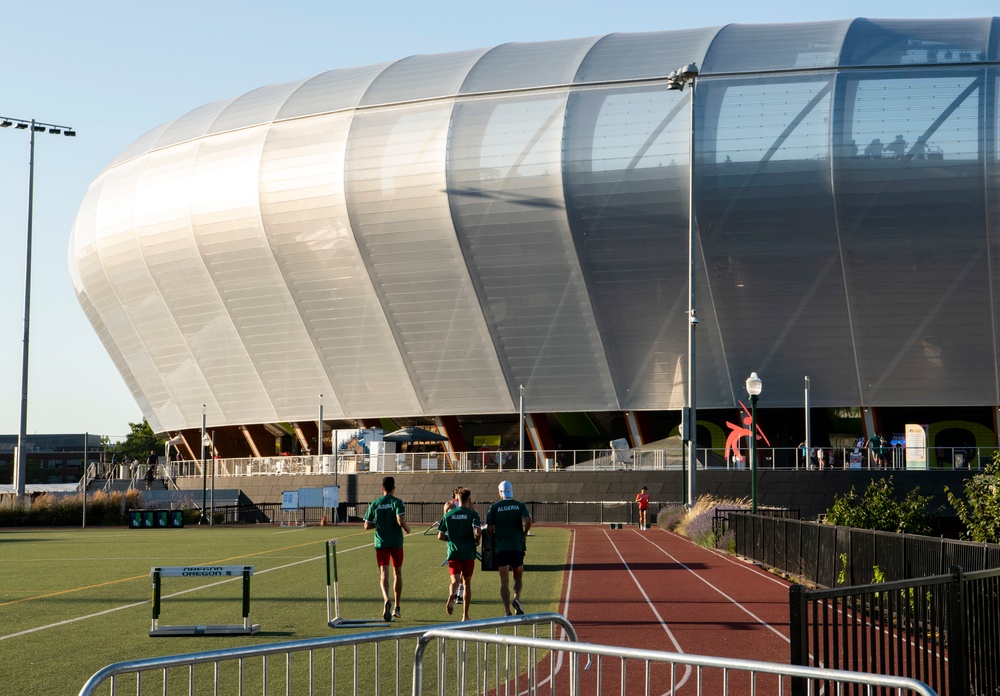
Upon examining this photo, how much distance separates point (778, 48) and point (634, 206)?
10.6 metres

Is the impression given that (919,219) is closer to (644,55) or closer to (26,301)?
(644,55)

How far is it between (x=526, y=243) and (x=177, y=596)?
38173 mm

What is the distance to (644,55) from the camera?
55.8 meters

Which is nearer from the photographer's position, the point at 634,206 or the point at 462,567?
Result: the point at 462,567

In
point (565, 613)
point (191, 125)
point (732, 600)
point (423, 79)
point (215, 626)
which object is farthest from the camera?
point (191, 125)

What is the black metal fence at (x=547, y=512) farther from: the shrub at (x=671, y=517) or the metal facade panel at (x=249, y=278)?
the metal facade panel at (x=249, y=278)

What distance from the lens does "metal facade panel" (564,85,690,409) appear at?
52562 millimetres

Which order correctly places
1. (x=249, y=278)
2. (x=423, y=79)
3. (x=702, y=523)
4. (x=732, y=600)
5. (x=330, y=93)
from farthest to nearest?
(x=249, y=278)
(x=330, y=93)
(x=423, y=79)
(x=702, y=523)
(x=732, y=600)

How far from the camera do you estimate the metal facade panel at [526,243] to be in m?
54.0

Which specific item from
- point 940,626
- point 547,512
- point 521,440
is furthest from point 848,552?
point 521,440

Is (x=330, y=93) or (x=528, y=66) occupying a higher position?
(x=528, y=66)

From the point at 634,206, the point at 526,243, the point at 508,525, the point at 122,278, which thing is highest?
the point at 634,206

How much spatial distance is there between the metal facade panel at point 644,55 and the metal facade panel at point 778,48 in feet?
3.07

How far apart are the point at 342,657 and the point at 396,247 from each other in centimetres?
4609
